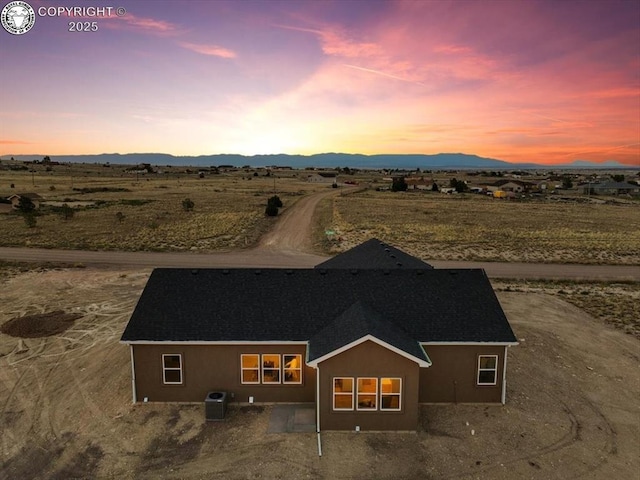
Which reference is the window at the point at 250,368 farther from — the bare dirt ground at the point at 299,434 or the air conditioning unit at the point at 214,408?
the air conditioning unit at the point at 214,408

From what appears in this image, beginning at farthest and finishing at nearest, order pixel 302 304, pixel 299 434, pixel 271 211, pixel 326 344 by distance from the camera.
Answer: pixel 271 211
pixel 302 304
pixel 326 344
pixel 299 434

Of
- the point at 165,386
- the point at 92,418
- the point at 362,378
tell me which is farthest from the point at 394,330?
the point at 92,418

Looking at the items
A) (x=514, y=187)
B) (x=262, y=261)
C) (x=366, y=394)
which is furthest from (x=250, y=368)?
(x=514, y=187)

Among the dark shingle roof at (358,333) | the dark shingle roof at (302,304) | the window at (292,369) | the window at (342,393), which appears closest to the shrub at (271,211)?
the dark shingle roof at (302,304)

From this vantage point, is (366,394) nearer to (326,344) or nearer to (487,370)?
(326,344)

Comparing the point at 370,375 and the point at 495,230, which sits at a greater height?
the point at 370,375

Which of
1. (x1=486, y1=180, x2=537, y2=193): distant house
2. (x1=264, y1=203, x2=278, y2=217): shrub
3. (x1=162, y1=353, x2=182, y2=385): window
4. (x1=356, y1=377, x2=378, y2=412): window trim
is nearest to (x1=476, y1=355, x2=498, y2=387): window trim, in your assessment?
(x1=356, y1=377, x2=378, y2=412): window trim
